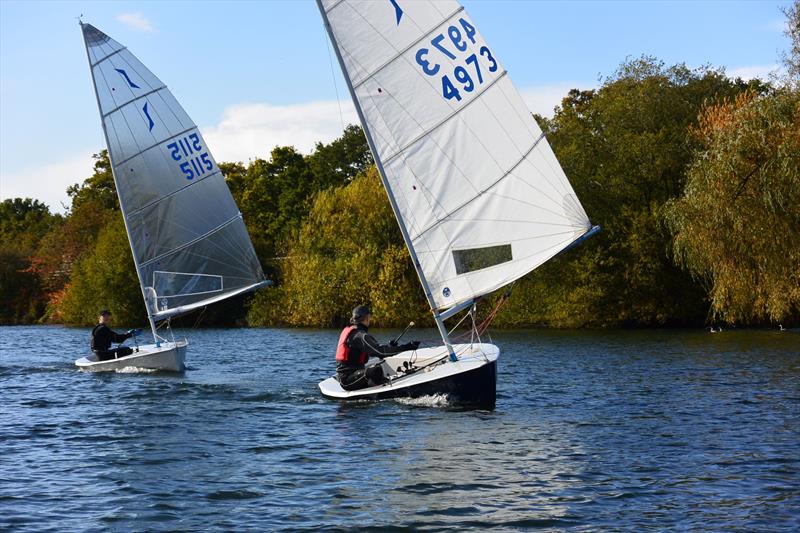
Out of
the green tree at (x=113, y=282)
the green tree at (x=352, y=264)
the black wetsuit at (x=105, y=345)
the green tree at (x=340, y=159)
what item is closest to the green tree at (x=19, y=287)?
the green tree at (x=113, y=282)

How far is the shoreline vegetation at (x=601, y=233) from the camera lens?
28.7m

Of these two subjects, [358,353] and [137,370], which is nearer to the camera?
[358,353]

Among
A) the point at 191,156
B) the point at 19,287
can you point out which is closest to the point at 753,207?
the point at 191,156

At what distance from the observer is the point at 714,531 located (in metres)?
8.71

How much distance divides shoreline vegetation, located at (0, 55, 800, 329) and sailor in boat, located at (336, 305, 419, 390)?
1582 cm

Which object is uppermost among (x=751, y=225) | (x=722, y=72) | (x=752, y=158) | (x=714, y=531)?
(x=722, y=72)

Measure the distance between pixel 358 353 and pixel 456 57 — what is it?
16.3 feet

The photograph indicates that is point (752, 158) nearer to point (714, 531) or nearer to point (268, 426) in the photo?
point (268, 426)

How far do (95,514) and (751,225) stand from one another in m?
22.9

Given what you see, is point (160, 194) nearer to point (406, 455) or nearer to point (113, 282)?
point (406, 455)

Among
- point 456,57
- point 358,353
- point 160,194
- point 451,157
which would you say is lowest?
point 358,353

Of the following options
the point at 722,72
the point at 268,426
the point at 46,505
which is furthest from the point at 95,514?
the point at 722,72

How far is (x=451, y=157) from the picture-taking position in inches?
617

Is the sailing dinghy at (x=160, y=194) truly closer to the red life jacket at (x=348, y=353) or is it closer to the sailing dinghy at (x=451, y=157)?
the red life jacket at (x=348, y=353)
